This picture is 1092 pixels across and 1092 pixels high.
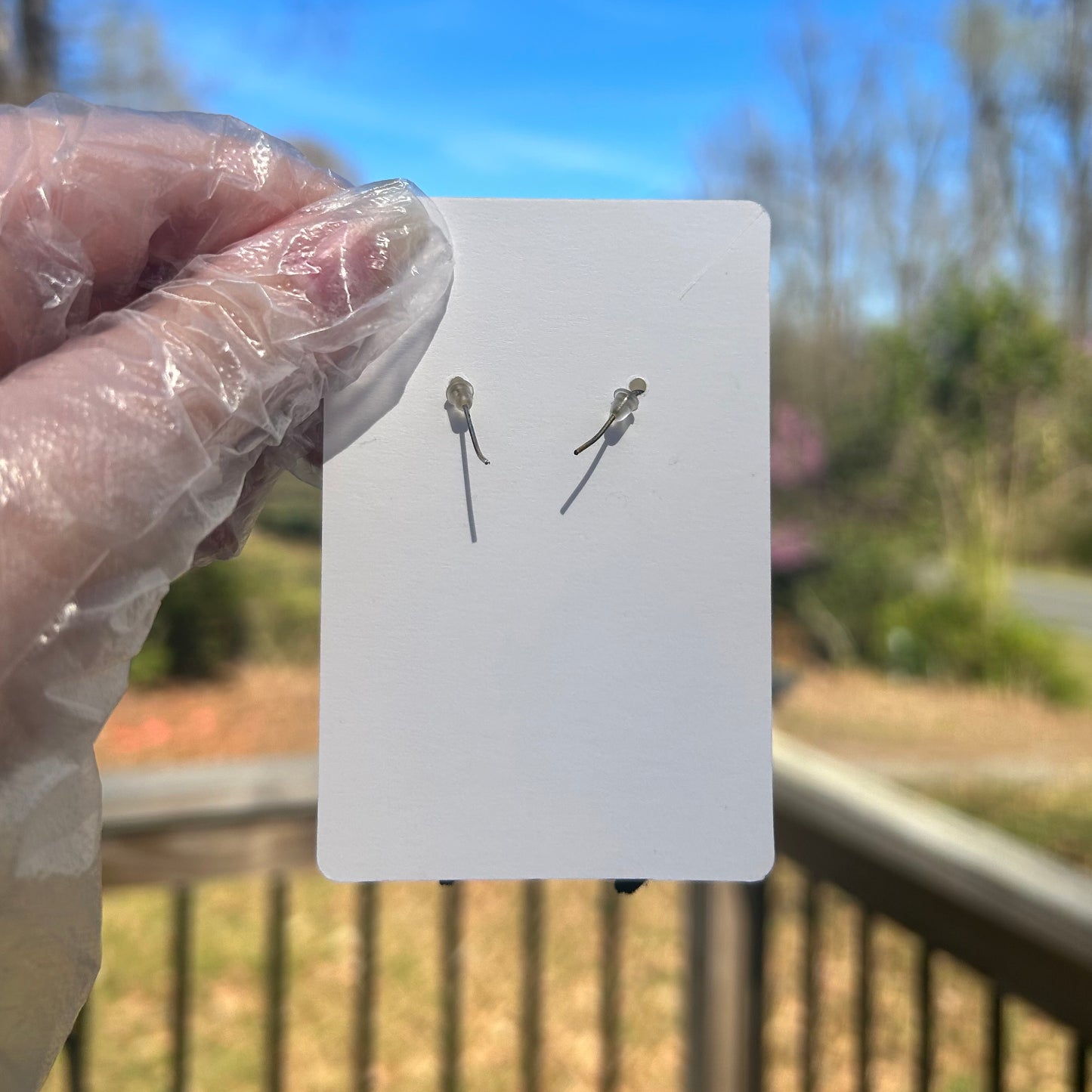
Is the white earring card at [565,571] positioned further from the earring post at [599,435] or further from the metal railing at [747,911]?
the metal railing at [747,911]

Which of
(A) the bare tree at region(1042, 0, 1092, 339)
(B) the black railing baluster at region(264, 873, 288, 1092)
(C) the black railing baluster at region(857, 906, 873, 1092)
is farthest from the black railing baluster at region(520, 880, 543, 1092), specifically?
(A) the bare tree at region(1042, 0, 1092, 339)

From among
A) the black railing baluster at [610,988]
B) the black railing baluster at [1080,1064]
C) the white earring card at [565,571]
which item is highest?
the white earring card at [565,571]

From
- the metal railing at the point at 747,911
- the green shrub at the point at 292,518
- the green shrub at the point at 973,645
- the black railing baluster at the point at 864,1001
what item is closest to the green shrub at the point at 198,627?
the green shrub at the point at 292,518

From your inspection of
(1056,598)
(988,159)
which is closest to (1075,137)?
(988,159)

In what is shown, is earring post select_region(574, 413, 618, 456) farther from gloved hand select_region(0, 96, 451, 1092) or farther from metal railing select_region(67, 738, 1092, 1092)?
metal railing select_region(67, 738, 1092, 1092)

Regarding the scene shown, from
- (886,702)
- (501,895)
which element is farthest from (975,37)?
(501,895)

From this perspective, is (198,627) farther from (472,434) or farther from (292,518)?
(472,434)
